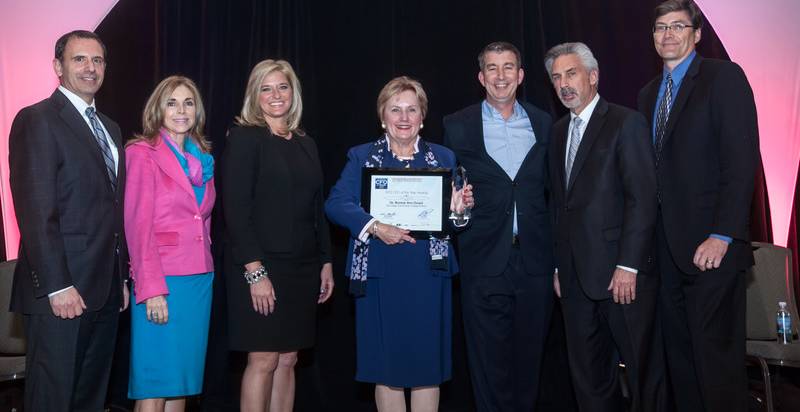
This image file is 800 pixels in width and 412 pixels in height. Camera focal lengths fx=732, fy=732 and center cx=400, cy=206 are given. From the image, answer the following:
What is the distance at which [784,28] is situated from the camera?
5031mm

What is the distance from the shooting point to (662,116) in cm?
356

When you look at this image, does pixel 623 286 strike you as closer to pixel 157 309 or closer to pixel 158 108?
pixel 157 309

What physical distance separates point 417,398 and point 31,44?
11.2ft

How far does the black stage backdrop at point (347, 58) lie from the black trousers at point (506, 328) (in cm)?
115

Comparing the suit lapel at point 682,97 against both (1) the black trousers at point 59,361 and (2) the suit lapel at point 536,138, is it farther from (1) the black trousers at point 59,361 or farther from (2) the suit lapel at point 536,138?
(1) the black trousers at point 59,361

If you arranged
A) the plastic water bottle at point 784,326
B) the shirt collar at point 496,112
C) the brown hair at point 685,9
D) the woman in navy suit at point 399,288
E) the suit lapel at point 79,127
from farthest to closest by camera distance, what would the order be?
the plastic water bottle at point 784,326 → the shirt collar at point 496,112 → the woman in navy suit at point 399,288 → the brown hair at point 685,9 → the suit lapel at point 79,127

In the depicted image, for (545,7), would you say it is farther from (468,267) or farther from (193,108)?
(193,108)

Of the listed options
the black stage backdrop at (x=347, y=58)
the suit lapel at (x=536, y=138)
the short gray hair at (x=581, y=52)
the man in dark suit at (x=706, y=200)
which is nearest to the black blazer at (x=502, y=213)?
the suit lapel at (x=536, y=138)

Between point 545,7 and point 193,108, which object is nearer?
point 193,108

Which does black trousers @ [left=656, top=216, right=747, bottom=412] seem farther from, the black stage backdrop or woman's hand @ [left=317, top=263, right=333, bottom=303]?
woman's hand @ [left=317, top=263, right=333, bottom=303]

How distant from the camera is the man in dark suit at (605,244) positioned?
132 inches

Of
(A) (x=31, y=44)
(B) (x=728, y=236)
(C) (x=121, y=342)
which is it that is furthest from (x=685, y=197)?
(A) (x=31, y=44)

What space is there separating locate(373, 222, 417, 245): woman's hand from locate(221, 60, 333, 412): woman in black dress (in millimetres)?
381

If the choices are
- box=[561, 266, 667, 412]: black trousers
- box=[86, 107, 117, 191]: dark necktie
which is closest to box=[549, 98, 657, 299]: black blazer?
box=[561, 266, 667, 412]: black trousers
